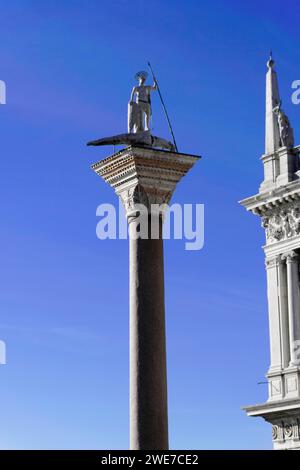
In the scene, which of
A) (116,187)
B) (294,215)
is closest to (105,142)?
(116,187)

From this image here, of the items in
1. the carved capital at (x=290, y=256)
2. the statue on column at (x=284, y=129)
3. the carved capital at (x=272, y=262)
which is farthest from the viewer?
the statue on column at (x=284, y=129)

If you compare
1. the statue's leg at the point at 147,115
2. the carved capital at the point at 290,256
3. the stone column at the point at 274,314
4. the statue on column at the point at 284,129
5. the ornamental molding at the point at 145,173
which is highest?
the statue on column at the point at 284,129

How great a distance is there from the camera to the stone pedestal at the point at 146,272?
28.7 m

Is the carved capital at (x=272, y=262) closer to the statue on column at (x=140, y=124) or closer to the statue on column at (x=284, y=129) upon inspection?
the statue on column at (x=284, y=129)

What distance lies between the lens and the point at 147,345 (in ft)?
95.9

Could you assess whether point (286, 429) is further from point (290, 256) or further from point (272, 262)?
point (272, 262)

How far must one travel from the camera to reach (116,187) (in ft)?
103

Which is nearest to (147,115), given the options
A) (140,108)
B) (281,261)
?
(140,108)

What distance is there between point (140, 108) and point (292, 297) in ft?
76.8

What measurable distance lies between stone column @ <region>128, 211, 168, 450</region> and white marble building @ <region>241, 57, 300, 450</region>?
22282 mm

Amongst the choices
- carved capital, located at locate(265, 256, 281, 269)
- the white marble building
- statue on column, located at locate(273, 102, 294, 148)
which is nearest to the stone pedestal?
the white marble building

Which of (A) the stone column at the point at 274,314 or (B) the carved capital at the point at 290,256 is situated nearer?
(A) the stone column at the point at 274,314

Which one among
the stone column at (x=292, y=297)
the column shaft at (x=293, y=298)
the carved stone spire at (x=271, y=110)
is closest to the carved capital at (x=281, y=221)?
the stone column at (x=292, y=297)
